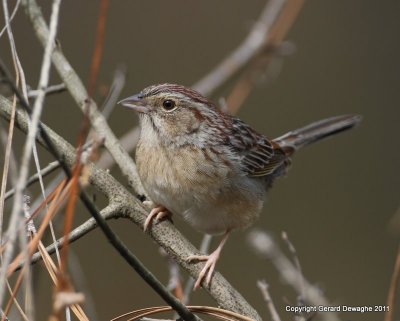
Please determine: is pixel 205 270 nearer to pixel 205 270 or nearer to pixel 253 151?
pixel 205 270

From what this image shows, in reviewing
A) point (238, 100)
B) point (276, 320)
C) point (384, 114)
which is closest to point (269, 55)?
point (238, 100)

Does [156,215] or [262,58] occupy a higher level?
[262,58]

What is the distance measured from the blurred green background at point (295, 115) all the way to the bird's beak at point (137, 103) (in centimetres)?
309

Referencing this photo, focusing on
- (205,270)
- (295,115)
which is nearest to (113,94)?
(205,270)

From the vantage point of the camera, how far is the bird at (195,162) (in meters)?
3.39

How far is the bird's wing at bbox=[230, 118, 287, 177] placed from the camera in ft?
12.9

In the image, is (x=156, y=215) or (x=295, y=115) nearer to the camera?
(x=156, y=215)

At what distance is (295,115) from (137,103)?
416 cm

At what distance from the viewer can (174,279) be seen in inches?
122

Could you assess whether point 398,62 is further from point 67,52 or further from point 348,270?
point 67,52

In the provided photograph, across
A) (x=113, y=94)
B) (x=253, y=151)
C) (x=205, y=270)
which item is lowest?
(x=205, y=270)

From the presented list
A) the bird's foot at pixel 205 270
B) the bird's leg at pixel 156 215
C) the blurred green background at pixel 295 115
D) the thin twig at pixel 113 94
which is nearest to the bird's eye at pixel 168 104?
the thin twig at pixel 113 94

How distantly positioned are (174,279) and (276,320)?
2.10ft

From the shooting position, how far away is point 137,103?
3.59 m
